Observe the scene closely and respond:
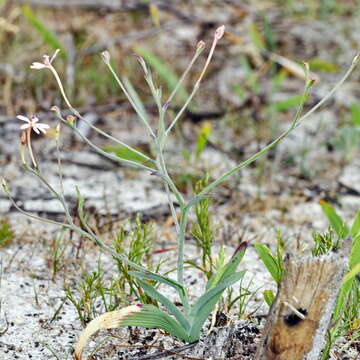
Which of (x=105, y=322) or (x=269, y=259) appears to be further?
(x=269, y=259)

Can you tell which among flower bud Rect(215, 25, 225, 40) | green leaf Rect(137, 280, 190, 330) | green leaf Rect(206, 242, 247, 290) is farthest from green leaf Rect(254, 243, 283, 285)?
flower bud Rect(215, 25, 225, 40)

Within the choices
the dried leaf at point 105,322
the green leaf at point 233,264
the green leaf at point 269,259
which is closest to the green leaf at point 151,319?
the dried leaf at point 105,322

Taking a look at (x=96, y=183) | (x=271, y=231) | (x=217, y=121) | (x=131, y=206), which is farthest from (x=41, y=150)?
(x=271, y=231)

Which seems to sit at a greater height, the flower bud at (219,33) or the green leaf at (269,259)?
the flower bud at (219,33)

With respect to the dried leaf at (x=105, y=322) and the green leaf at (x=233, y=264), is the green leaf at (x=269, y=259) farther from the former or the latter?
the dried leaf at (x=105, y=322)

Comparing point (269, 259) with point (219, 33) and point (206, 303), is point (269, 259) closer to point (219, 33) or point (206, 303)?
point (206, 303)

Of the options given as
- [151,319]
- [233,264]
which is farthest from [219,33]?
[151,319]
